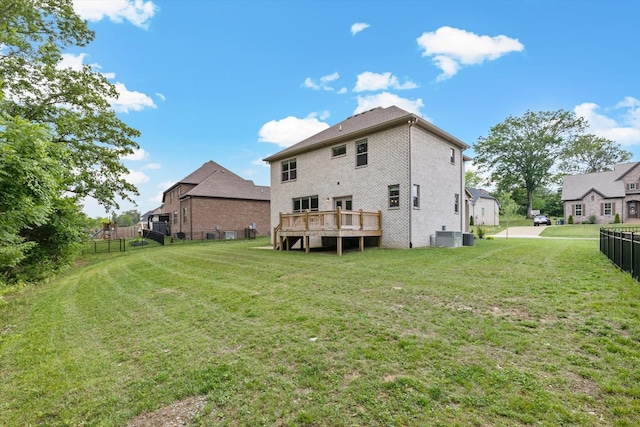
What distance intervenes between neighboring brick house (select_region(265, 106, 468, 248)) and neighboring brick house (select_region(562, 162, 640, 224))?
26.8 metres

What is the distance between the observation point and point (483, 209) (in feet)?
145

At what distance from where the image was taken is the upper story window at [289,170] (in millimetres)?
19047

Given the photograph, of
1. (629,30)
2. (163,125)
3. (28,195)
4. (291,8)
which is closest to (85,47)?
(163,125)

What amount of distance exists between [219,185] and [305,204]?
1501 centimetres

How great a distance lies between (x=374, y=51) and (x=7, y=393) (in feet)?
66.4

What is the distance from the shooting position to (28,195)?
15.7 feet

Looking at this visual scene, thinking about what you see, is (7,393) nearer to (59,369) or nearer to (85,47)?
(59,369)

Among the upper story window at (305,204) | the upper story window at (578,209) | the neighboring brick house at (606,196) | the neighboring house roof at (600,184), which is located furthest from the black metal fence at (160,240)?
the neighboring house roof at (600,184)

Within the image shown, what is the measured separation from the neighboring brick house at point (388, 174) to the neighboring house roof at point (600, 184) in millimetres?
27160

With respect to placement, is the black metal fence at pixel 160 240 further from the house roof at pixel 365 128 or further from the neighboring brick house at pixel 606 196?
the neighboring brick house at pixel 606 196

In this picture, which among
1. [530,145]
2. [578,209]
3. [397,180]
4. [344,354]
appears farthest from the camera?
[530,145]

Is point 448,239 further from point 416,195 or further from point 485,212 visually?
point 485,212

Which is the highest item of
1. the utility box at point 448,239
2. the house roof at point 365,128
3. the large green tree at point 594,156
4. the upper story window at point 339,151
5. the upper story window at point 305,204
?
the large green tree at point 594,156

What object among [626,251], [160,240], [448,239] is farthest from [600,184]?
[160,240]
